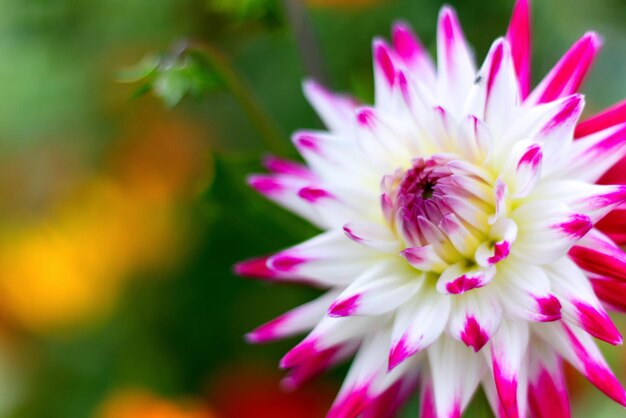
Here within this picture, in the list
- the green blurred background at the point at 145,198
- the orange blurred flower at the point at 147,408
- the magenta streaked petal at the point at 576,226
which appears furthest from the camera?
the green blurred background at the point at 145,198

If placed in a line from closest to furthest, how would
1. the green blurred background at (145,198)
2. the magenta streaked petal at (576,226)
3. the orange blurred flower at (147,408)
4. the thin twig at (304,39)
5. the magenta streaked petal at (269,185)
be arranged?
the magenta streaked petal at (576,226) → the magenta streaked petal at (269,185) → the thin twig at (304,39) → the orange blurred flower at (147,408) → the green blurred background at (145,198)

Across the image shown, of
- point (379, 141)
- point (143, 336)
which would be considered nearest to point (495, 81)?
point (379, 141)

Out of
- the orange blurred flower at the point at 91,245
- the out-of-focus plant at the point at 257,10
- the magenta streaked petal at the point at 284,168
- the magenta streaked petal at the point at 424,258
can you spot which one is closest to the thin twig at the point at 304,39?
the out-of-focus plant at the point at 257,10

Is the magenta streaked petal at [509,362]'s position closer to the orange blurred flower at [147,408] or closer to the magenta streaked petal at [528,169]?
the magenta streaked petal at [528,169]

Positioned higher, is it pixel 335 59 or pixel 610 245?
pixel 335 59

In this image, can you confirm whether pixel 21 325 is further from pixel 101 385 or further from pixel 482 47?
pixel 482 47

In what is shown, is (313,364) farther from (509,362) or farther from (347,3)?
(347,3)
